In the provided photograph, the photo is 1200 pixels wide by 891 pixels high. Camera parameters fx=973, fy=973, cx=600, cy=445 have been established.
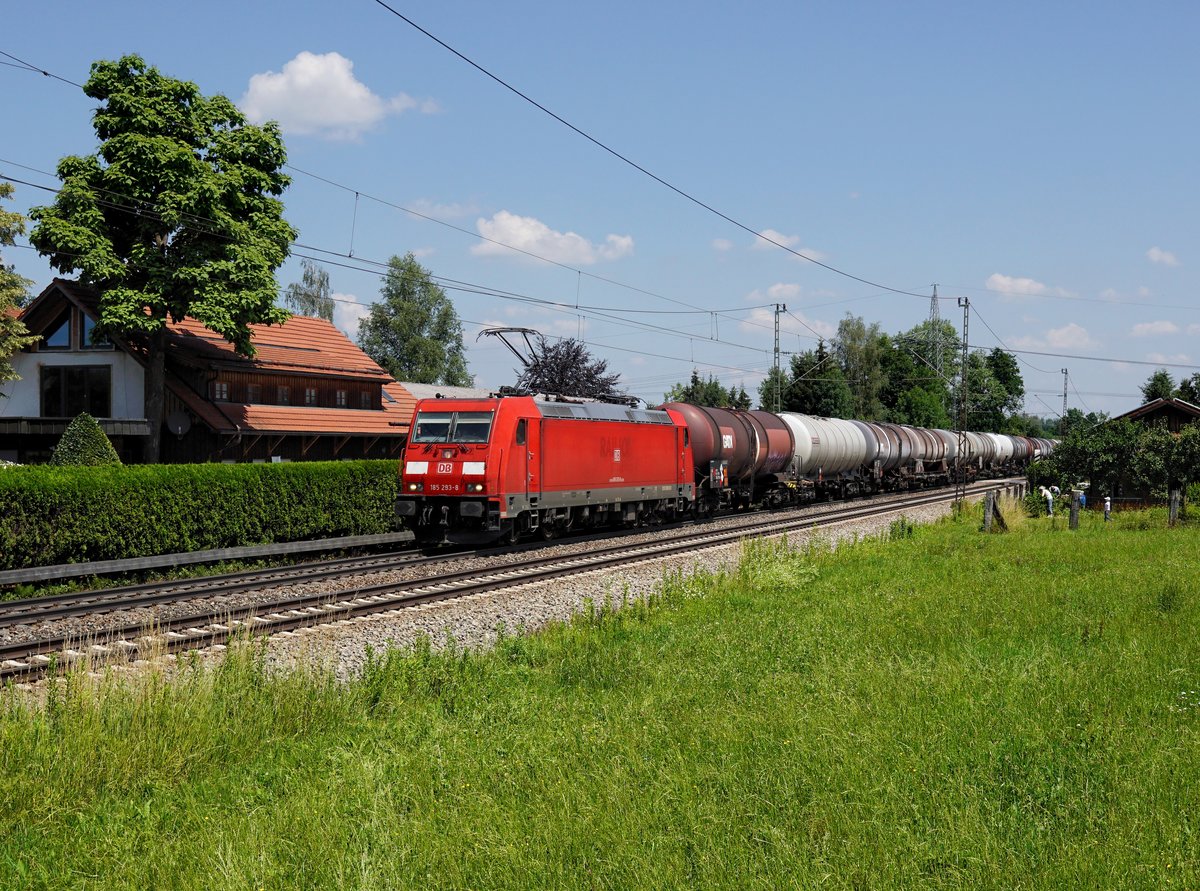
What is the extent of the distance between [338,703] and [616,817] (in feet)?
13.0

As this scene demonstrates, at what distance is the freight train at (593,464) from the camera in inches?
830

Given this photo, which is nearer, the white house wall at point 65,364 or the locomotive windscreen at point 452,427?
the locomotive windscreen at point 452,427

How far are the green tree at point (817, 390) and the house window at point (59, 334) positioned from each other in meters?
54.6

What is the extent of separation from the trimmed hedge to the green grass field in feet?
35.4

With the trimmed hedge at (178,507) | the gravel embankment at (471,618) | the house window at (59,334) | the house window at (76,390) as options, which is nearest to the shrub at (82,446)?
the trimmed hedge at (178,507)

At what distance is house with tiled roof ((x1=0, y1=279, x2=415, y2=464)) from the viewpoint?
32.7 meters

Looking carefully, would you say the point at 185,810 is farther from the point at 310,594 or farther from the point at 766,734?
the point at 310,594

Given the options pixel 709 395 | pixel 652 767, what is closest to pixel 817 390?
pixel 709 395

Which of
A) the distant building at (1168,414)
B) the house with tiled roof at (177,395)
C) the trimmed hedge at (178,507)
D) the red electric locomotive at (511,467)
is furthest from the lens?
the distant building at (1168,414)

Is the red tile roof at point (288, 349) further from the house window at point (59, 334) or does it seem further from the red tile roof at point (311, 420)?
the house window at point (59, 334)

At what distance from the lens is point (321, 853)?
5.62 metres

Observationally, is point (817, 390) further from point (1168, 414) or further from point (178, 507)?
point (178, 507)

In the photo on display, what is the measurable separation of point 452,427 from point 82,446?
9.40 m

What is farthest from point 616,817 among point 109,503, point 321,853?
point 109,503
